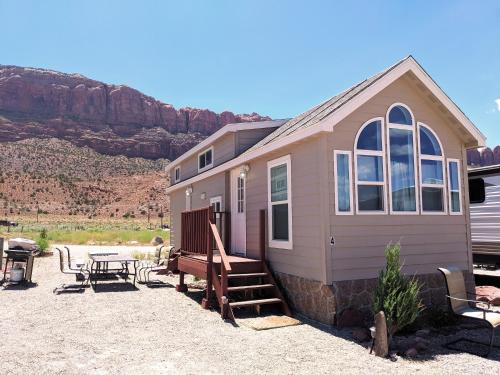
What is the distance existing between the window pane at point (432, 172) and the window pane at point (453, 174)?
0.30 m

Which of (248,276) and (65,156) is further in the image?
(65,156)

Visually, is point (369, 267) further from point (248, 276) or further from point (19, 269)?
point (19, 269)

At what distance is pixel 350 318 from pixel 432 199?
9.91 feet

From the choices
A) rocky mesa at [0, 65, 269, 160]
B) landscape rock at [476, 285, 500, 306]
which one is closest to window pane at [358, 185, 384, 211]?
landscape rock at [476, 285, 500, 306]

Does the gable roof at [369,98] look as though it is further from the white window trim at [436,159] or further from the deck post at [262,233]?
the deck post at [262,233]

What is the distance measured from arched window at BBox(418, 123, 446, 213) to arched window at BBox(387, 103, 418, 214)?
9.8 inches

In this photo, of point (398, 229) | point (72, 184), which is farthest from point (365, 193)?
point (72, 184)

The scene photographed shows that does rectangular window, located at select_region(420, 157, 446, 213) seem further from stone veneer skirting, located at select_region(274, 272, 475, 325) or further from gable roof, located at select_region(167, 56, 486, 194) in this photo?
stone veneer skirting, located at select_region(274, 272, 475, 325)

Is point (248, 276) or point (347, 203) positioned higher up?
point (347, 203)

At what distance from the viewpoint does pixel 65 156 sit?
6938 centimetres

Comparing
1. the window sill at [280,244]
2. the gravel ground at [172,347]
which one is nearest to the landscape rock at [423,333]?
the gravel ground at [172,347]

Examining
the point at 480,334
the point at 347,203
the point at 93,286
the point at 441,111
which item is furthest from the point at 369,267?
the point at 93,286

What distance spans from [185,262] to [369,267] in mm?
4673

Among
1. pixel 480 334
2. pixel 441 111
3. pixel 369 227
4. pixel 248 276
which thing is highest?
pixel 441 111
